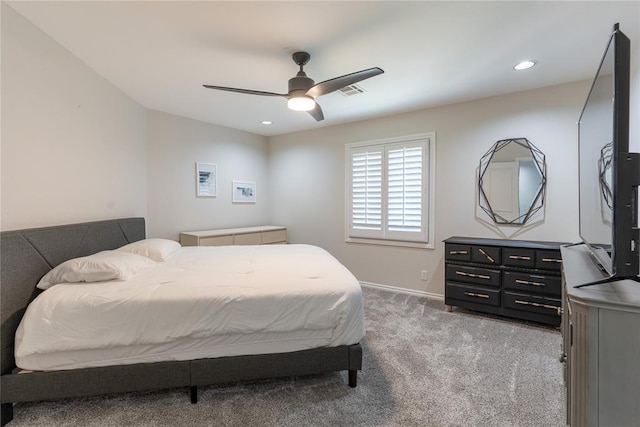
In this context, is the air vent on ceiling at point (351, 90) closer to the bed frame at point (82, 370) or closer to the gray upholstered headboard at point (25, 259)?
the bed frame at point (82, 370)

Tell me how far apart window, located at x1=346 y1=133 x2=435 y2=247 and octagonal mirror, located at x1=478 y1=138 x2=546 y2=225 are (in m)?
0.67

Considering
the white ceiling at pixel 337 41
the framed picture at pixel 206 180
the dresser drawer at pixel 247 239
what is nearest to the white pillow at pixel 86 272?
the white ceiling at pixel 337 41

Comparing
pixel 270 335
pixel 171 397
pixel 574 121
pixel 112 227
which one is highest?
pixel 574 121

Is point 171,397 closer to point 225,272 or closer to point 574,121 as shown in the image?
point 225,272

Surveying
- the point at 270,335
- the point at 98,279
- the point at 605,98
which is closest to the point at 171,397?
the point at 270,335

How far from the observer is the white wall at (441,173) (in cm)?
316

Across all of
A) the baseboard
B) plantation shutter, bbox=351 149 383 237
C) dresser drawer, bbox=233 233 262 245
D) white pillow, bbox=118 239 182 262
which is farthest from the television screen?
dresser drawer, bbox=233 233 262 245

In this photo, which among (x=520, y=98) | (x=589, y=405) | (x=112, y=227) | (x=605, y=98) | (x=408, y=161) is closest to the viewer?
(x=589, y=405)

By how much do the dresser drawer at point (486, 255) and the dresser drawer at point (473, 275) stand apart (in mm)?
98

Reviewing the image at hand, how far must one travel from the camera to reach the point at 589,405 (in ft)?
3.71

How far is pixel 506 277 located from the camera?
311 centimetres

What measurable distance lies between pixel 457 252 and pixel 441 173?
1.11 m

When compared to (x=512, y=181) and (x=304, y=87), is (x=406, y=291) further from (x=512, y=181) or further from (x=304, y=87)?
(x=304, y=87)

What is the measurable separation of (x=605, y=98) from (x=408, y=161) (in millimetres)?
2699
